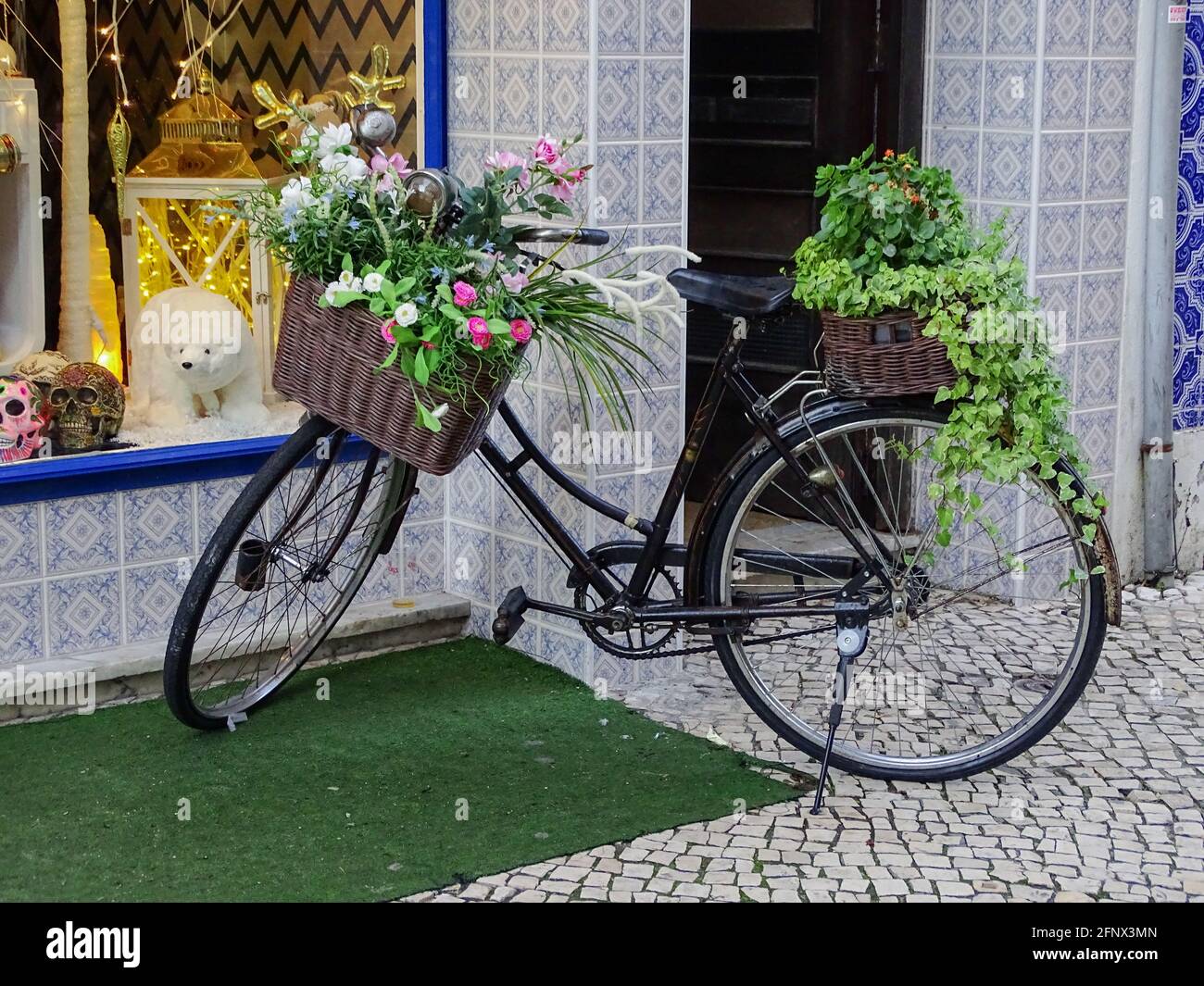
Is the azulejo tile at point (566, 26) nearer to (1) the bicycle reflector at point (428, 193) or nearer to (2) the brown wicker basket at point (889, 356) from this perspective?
(1) the bicycle reflector at point (428, 193)

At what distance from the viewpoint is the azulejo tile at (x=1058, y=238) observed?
18.8ft

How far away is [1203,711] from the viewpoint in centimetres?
496

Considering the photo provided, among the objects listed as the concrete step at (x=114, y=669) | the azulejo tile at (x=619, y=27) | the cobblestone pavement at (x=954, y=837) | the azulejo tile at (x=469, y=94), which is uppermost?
the azulejo tile at (x=619, y=27)

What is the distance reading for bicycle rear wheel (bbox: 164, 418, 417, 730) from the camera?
14.0 feet

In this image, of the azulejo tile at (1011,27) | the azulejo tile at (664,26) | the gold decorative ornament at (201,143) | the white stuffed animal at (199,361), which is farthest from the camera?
the azulejo tile at (1011,27)

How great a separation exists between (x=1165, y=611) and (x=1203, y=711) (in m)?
1.00

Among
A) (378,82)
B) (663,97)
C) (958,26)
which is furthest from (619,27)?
(958,26)

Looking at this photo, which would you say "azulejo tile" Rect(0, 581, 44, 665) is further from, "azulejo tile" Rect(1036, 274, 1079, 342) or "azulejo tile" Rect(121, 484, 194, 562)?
"azulejo tile" Rect(1036, 274, 1079, 342)

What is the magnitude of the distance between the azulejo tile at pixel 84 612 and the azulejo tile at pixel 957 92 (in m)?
3.07

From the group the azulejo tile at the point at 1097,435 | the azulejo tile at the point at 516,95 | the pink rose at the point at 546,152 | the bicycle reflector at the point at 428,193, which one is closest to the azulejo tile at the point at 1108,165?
the azulejo tile at the point at 1097,435

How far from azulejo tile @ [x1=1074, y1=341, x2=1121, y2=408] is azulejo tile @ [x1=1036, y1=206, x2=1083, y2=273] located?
297 millimetres

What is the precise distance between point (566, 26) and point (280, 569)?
1697mm

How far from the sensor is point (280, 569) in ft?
14.7

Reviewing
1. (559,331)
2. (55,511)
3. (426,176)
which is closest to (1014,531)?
(559,331)
